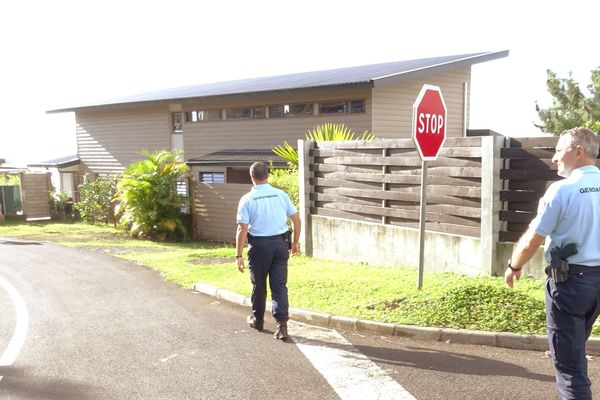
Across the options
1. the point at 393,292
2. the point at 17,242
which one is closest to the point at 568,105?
the point at 393,292

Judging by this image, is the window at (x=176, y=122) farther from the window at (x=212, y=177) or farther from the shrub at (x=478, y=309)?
the shrub at (x=478, y=309)

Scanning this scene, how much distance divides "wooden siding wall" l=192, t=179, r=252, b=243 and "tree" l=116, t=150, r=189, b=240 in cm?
56

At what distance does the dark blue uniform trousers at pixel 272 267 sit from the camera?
5758 mm

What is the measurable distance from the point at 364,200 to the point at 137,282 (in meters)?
4.33

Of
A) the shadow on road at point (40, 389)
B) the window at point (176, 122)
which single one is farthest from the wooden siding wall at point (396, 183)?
the window at point (176, 122)

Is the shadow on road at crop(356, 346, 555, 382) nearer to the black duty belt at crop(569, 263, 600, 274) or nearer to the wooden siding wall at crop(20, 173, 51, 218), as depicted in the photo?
the black duty belt at crop(569, 263, 600, 274)

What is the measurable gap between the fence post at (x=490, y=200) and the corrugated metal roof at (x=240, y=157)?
8.53m

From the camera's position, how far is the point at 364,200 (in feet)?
31.4

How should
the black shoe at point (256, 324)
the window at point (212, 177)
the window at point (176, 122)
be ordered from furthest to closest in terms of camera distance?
1. the window at point (176, 122)
2. the window at point (212, 177)
3. the black shoe at point (256, 324)

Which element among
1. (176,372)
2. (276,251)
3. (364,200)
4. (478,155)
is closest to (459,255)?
(478,155)

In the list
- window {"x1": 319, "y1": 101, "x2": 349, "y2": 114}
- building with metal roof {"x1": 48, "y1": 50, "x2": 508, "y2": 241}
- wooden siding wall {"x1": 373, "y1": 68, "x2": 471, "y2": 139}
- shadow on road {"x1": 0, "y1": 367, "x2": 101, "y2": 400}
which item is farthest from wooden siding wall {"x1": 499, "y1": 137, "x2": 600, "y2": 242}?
window {"x1": 319, "y1": 101, "x2": 349, "y2": 114}

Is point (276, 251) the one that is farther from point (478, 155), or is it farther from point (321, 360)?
point (478, 155)

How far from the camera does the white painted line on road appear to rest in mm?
4223

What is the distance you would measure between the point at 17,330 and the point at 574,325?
6016mm
